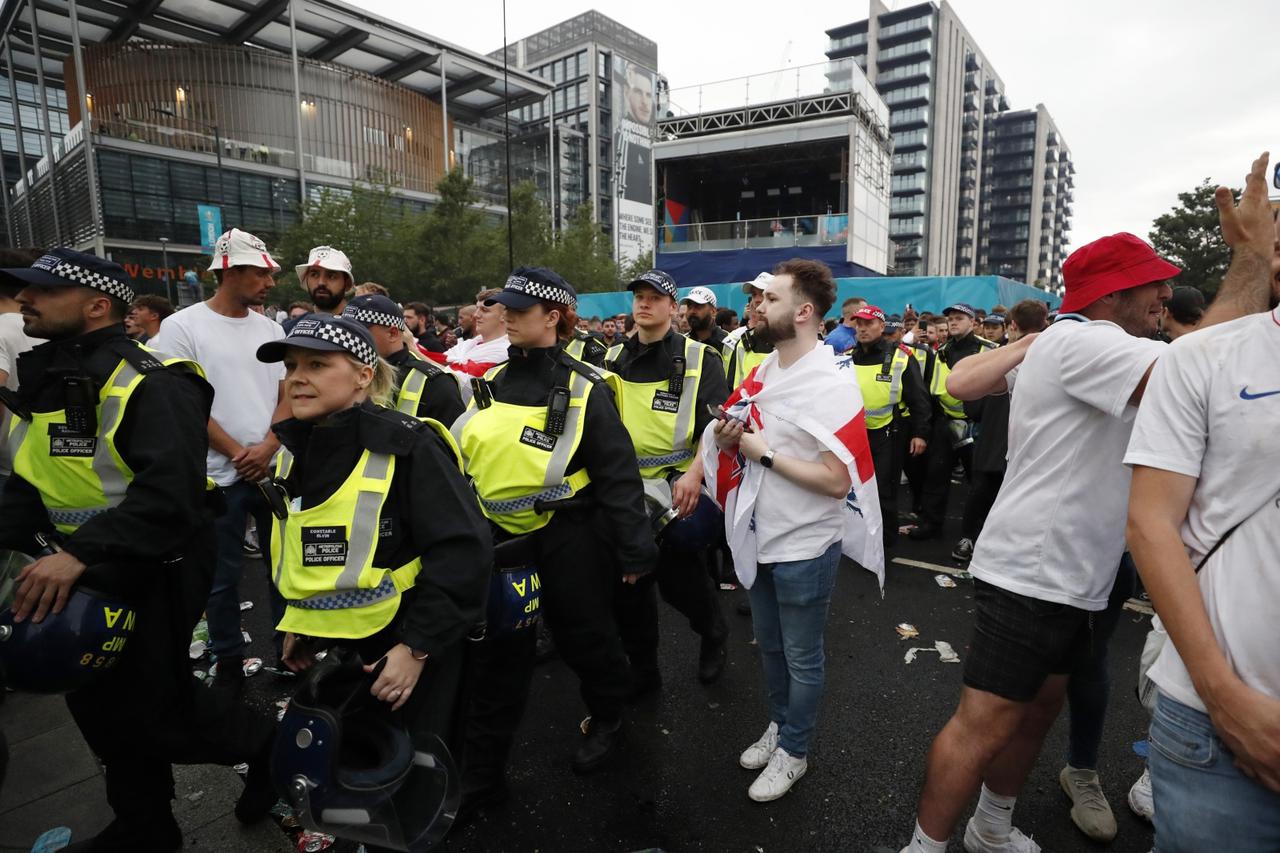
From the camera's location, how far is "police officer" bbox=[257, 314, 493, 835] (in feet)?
6.36

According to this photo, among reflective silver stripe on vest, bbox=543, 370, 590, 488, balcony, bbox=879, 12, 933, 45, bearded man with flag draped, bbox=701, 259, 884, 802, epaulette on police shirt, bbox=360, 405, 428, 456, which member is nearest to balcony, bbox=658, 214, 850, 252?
bearded man with flag draped, bbox=701, 259, 884, 802

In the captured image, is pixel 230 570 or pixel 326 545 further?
pixel 230 570

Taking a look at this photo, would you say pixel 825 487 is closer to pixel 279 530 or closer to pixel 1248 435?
pixel 1248 435

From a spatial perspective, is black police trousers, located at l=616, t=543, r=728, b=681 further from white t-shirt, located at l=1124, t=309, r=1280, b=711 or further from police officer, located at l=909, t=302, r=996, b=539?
police officer, located at l=909, t=302, r=996, b=539

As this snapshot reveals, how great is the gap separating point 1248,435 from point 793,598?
1.61m

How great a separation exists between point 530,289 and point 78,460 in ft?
5.79

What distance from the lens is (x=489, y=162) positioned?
52.6 meters

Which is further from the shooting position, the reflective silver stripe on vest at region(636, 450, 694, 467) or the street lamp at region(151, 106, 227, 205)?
the street lamp at region(151, 106, 227, 205)

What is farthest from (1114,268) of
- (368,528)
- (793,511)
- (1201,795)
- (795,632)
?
(368,528)

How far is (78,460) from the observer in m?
2.34

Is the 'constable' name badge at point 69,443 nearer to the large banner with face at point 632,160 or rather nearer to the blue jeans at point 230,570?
the blue jeans at point 230,570

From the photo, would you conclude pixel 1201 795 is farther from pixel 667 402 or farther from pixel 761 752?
pixel 667 402

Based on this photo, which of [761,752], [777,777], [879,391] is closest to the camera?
[777,777]

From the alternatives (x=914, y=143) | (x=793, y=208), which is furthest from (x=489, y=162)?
(x=914, y=143)
